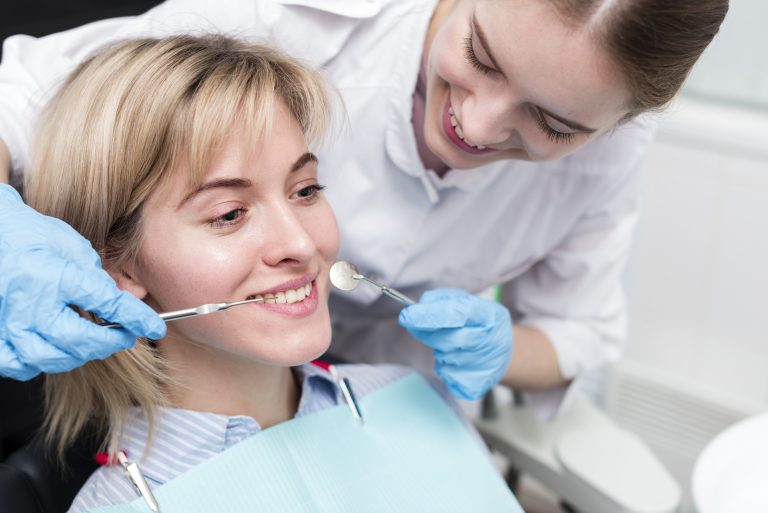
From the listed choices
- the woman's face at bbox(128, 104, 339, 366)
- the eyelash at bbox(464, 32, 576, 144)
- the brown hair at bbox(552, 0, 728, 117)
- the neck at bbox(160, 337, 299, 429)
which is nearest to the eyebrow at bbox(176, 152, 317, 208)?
the woman's face at bbox(128, 104, 339, 366)

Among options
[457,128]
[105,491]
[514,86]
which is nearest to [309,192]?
[457,128]

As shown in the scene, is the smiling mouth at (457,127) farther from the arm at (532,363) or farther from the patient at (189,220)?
the arm at (532,363)

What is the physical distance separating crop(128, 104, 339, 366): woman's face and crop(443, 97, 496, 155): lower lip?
9.2 inches

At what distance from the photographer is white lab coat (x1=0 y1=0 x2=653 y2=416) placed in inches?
55.7

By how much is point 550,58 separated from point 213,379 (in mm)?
681

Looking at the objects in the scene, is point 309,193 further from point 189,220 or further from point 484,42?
point 484,42

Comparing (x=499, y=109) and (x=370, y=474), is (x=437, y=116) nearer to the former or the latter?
(x=499, y=109)

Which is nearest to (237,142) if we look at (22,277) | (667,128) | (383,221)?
(22,277)

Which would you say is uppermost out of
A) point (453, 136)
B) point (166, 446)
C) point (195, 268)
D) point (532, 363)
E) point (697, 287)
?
point (453, 136)

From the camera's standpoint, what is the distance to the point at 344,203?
5.06 feet

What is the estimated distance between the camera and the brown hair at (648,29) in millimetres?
1071

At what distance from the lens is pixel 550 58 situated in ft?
3.72

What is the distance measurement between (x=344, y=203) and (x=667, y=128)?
3.55ft

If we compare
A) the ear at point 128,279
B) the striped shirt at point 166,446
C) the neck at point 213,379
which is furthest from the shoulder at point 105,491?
the ear at point 128,279
